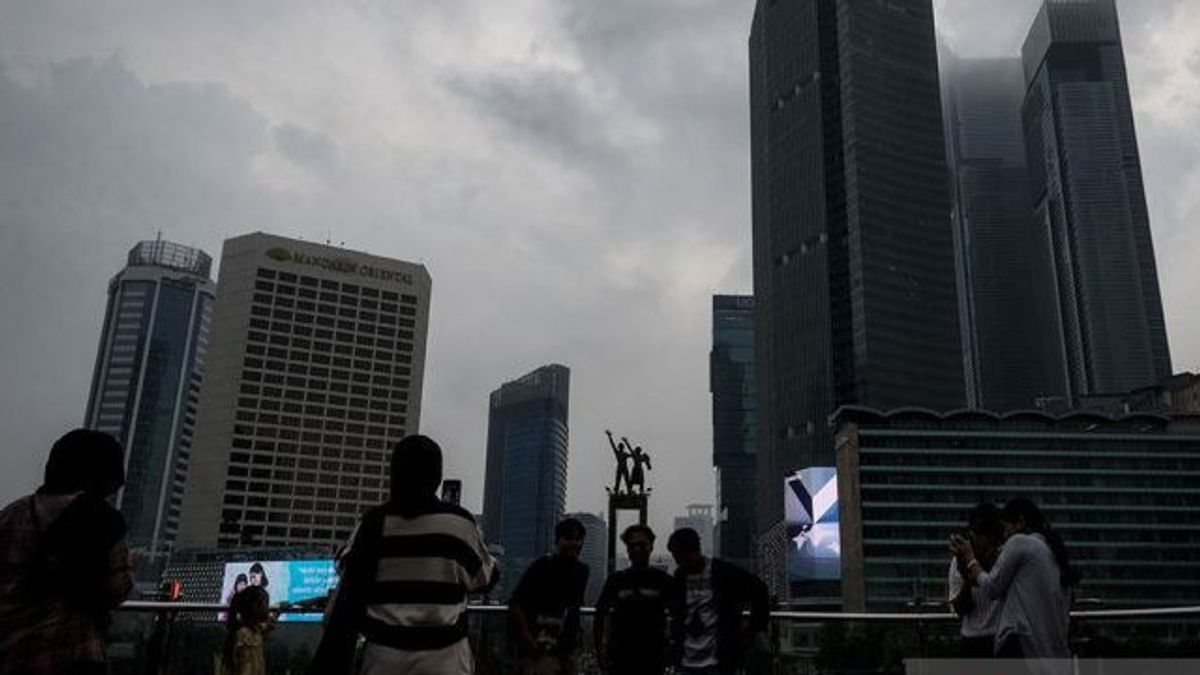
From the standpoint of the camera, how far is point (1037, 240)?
652ft

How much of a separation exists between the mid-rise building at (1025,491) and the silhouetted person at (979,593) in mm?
90407

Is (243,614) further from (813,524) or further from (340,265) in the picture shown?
(340,265)

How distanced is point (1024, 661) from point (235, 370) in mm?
152140

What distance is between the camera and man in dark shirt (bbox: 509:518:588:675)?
246 inches

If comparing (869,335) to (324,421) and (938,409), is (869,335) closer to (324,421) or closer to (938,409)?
(938,409)

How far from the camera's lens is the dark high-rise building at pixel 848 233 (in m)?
127

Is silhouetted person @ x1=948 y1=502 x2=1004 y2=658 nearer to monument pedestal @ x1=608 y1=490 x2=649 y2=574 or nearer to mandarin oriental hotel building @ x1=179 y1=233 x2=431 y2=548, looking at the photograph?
monument pedestal @ x1=608 y1=490 x2=649 y2=574

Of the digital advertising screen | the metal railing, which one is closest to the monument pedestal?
the metal railing

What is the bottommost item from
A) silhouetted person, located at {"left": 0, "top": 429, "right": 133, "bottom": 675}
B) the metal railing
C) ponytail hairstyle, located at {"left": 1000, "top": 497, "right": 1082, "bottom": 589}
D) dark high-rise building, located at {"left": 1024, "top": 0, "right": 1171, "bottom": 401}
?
the metal railing

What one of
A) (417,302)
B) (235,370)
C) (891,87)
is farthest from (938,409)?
(235,370)

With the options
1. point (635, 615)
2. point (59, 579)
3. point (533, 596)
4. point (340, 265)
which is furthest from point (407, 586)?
point (340, 265)

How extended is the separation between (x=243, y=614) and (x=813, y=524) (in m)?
82.3

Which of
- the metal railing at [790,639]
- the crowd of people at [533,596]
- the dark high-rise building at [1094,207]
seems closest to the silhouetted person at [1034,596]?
the crowd of people at [533,596]

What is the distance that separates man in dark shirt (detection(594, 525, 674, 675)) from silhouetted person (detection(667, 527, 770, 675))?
0.13 m
